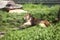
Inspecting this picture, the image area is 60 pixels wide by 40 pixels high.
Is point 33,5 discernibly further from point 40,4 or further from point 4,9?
point 4,9

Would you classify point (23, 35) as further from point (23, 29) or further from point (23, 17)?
point (23, 17)

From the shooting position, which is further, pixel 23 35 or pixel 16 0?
pixel 16 0

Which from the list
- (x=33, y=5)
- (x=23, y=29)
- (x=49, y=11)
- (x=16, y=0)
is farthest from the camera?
(x=16, y=0)

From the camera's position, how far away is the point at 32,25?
23.5 ft

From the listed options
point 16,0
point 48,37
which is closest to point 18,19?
point 48,37

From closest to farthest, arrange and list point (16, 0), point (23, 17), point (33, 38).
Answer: point (33, 38), point (23, 17), point (16, 0)

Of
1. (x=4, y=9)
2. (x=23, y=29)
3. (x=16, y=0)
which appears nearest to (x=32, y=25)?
(x=23, y=29)

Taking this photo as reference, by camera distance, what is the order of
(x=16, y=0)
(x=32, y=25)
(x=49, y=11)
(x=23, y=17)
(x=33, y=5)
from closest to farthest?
(x=32, y=25)
(x=23, y=17)
(x=49, y=11)
(x=33, y=5)
(x=16, y=0)

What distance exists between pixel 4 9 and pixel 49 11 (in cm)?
174

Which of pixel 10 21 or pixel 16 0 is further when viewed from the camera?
pixel 16 0

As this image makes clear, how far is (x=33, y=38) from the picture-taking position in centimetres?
534

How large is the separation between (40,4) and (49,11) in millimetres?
2200

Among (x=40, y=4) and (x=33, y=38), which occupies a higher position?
(x=33, y=38)

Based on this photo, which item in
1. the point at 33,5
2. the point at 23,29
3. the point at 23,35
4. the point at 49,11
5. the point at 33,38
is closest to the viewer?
the point at 33,38
